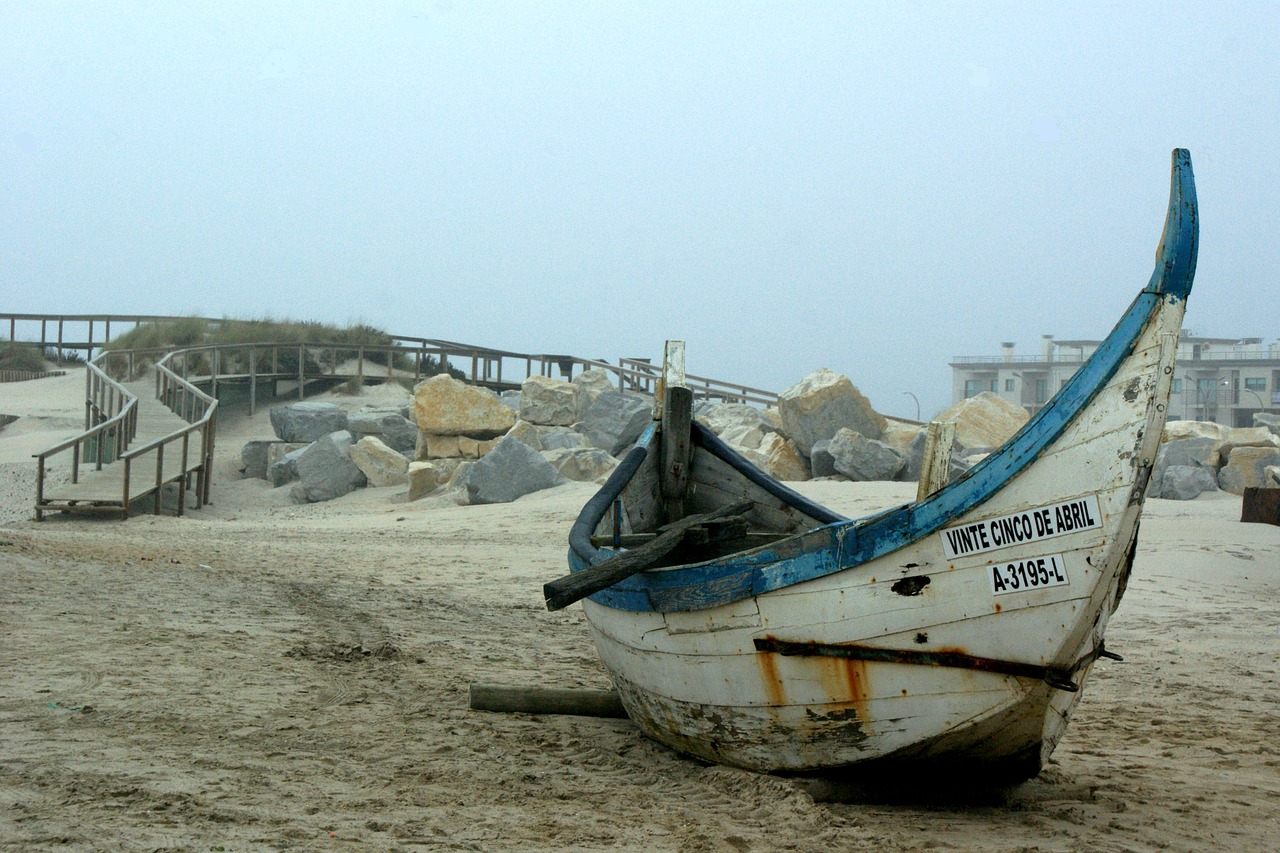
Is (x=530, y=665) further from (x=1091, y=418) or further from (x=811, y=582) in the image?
(x=1091, y=418)

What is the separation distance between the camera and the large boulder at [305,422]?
2066 cm

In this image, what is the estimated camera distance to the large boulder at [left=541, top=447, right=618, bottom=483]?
54.7 ft

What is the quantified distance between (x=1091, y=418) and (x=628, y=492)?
294cm

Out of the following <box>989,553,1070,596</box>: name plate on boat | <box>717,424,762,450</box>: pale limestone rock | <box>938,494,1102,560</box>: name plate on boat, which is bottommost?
<box>717,424,762,450</box>: pale limestone rock

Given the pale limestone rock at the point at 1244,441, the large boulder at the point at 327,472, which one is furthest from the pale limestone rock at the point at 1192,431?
the large boulder at the point at 327,472

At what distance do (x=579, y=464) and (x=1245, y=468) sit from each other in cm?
964

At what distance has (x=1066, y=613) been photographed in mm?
3217

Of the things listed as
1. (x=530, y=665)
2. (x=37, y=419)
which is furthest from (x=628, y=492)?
(x=37, y=419)

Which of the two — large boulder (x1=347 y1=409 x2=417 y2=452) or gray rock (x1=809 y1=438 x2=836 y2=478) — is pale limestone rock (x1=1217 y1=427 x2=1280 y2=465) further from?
large boulder (x1=347 y1=409 x2=417 y2=452)

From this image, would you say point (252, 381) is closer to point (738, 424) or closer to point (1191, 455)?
point (738, 424)

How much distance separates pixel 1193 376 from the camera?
5022 centimetres

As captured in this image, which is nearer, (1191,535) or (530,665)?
(530,665)

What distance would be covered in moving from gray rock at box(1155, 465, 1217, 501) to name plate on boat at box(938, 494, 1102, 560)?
43.9ft

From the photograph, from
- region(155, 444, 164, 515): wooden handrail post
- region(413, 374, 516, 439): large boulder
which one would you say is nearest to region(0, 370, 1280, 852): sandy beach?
region(155, 444, 164, 515): wooden handrail post
